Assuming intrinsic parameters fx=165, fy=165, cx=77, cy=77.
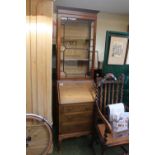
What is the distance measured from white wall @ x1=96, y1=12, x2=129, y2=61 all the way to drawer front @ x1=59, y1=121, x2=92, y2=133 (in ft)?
4.77

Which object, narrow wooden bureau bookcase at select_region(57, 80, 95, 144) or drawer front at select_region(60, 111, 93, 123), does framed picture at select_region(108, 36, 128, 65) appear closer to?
narrow wooden bureau bookcase at select_region(57, 80, 95, 144)

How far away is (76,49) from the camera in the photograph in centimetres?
268

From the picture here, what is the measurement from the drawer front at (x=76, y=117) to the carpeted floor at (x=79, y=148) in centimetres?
45

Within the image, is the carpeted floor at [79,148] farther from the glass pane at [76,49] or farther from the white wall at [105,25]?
the white wall at [105,25]

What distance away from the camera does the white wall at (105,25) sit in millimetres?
3262

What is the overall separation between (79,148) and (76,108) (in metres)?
0.64

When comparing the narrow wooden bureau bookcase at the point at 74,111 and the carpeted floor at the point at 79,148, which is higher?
the narrow wooden bureau bookcase at the point at 74,111

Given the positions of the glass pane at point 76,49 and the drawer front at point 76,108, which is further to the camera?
the glass pane at point 76,49

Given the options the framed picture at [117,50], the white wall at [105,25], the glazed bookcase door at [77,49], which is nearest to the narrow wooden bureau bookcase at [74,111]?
the glazed bookcase door at [77,49]

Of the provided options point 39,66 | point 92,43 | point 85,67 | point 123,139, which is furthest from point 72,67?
point 123,139

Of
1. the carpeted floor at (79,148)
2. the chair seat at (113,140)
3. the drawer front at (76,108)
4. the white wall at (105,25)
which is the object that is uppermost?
the white wall at (105,25)
